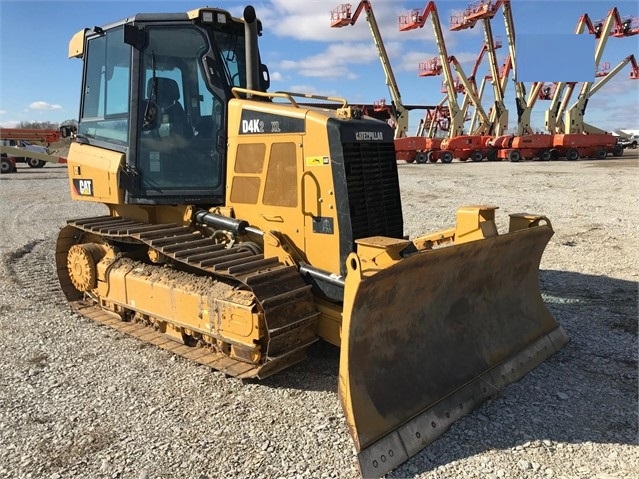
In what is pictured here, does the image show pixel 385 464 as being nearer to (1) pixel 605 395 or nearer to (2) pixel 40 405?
(1) pixel 605 395

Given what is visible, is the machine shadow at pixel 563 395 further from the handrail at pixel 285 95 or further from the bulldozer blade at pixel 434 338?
the handrail at pixel 285 95

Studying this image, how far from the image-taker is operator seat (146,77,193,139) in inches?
207

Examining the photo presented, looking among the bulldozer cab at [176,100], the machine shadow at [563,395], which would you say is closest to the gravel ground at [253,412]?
the machine shadow at [563,395]

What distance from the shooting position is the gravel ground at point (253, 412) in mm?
3334

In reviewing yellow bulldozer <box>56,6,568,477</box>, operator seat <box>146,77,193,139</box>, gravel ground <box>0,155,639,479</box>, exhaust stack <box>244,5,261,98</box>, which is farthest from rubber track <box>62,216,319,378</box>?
exhaust stack <box>244,5,261,98</box>

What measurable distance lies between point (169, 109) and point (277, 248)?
6.27ft

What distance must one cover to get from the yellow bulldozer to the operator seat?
→ 1 cm

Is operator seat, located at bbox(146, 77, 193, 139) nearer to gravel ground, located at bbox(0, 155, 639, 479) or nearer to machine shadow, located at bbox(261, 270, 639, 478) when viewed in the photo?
gravel ground, located at bbox(0, 155, 639, 479)

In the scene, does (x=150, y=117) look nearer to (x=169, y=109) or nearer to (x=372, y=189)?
(x=169, y=109)

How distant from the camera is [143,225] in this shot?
556 cm

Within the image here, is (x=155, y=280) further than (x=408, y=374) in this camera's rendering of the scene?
Yes

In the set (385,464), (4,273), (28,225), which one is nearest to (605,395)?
(385,464)

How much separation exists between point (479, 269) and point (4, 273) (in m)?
7.03

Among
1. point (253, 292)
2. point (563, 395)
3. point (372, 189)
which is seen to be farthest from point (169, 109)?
point (563, 395)
